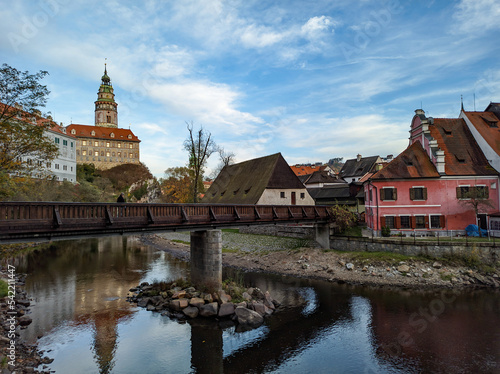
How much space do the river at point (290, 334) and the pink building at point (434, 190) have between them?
8723 millimetres

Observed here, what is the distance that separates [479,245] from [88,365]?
25093mm

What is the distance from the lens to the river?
11.9m

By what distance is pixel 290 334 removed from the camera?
14.6 metres

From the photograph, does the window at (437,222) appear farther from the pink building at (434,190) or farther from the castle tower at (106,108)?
the castle tower at (106,108)

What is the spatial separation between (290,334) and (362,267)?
11435mm

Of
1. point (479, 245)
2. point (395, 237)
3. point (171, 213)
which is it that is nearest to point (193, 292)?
point (171, 213)

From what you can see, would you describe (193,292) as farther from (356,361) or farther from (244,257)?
(244,257)

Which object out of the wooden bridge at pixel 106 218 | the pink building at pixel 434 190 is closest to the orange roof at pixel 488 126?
the pink building at pixel 434 190

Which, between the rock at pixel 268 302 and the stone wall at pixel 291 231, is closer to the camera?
the rock at pixel 268 302

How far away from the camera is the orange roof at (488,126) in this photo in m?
27.9

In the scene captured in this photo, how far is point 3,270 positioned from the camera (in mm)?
23750

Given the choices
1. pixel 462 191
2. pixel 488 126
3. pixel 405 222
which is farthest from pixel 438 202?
pixel 488 126

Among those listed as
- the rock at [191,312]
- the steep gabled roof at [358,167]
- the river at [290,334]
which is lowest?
the river at [290,334]

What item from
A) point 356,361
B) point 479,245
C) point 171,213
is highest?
point 171,213
